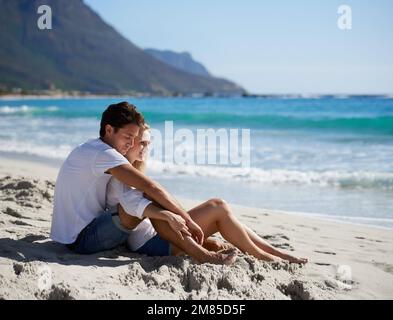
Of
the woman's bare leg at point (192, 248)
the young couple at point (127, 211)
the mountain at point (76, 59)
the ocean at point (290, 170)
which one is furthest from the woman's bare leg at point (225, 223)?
the mountain at point (76, 59)

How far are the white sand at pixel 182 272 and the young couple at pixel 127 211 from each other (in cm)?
12

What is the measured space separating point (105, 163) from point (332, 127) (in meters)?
21.0

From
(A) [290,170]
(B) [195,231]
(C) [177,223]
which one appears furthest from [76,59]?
(C) [177,223]

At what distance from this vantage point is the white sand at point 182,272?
141 inches

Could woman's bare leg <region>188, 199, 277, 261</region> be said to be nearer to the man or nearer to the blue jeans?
the man

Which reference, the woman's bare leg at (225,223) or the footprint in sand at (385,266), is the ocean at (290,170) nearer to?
the footprint in sand at (385,266)

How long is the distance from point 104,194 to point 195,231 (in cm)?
78

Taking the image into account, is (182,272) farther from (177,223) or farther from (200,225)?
(200,225)

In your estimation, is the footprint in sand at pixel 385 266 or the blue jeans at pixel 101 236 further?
the footprint in sand at pixel 385 266

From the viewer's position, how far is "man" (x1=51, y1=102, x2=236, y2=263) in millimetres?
3951

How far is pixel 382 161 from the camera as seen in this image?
1213 cm

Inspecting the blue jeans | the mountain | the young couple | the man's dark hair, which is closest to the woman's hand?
the young couple

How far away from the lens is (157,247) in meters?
4.29
